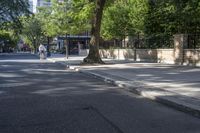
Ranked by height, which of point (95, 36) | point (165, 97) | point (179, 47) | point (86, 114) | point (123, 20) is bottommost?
point (86, 114)

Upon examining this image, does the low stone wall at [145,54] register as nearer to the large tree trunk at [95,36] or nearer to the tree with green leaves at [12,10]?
the large tree trunk at [95,36]

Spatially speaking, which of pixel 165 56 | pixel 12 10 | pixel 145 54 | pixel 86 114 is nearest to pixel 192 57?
pixel 165 56

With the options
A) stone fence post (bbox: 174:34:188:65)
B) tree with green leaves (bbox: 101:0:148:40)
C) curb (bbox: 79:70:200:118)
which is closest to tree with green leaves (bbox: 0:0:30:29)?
tree with green leaves (bbox: 101:0:148:40)

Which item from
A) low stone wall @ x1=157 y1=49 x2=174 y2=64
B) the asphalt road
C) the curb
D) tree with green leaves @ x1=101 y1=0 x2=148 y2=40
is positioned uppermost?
tree with green leaves @ x1=101 y1=0 x2=148 y2=40

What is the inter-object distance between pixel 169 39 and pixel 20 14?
40.8 ft

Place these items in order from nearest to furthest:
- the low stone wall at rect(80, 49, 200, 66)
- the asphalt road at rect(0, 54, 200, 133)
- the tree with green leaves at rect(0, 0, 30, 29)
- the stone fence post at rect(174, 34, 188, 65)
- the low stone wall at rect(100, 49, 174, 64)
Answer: the asphalt road at rect(0, 54, 200, 133) < the low stone wall at rect(80, 49, 200, 66) < the stone fence post at rect(174, 34, 188, 65) < the low stone wall at rect(100, 49, 174, 64) < the tree with green leaves at rect(0, 0, 30, 29)

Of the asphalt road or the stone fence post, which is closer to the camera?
the asphalt road

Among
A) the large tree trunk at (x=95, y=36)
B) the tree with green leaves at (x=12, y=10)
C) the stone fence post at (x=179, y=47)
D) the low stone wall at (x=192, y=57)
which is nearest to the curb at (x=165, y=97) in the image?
the low stone wall at (x=192, y=57)

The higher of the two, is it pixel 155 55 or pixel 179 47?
pixel 179 47

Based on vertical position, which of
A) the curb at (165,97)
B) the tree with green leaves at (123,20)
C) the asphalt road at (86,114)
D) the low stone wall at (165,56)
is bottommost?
the asphalt road at (86,114)

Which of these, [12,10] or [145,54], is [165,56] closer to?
[145,54]

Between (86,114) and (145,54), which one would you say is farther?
(145,54)

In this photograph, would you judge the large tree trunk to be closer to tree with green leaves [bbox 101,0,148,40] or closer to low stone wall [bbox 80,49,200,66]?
low stone wall [bbox 80,49,200,66]

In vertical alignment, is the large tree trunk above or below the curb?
above
